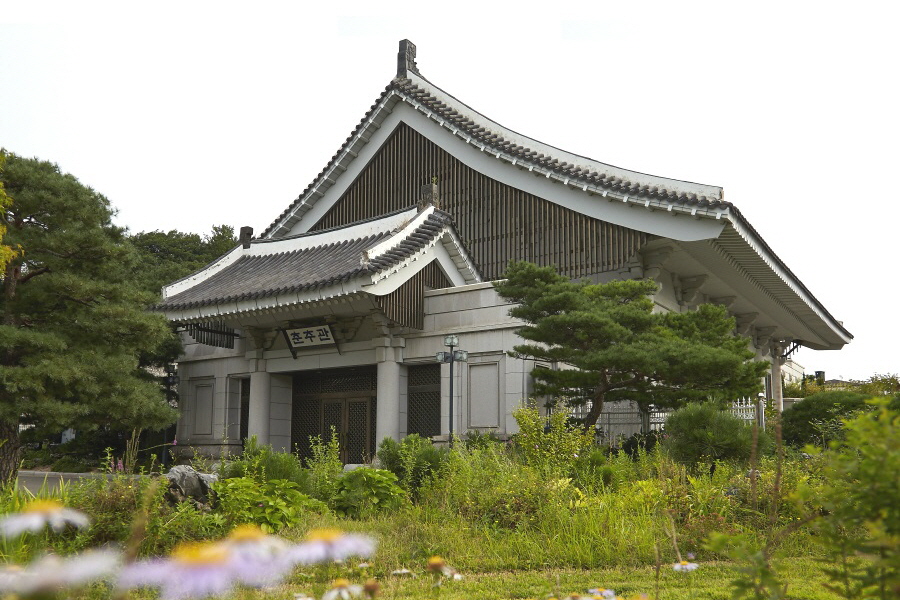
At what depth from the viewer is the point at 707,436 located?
34.1ft

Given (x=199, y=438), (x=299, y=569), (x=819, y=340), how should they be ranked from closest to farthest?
1. (x=299, y=569)
2. (x=199, y=438)
3. (x=819, y=340)

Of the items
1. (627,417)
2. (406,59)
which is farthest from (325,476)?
(406,59)

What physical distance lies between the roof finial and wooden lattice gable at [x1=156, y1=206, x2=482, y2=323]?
5.79m

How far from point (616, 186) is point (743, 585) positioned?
1430 centimetres

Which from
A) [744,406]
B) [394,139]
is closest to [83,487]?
[744,406]

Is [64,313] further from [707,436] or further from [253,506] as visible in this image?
[707,436]

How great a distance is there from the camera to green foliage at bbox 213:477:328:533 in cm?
753

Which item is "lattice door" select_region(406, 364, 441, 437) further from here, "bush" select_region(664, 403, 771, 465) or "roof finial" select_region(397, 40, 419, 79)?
"roof finial" select_region(397, 40, 419, 79)

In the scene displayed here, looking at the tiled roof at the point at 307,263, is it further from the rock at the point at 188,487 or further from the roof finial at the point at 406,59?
the rock at the point at 188,487

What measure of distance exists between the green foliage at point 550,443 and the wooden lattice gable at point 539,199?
616 cm

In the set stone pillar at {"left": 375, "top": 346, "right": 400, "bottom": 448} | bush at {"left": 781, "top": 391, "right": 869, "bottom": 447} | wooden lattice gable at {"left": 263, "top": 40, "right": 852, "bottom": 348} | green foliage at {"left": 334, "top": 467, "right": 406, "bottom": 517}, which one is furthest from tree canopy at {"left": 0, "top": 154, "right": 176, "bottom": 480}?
bush at {"left": 781, "top": 391, "right": 869, "bottom": 447}

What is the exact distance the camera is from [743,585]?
2.93m

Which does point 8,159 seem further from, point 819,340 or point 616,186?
point 819,340

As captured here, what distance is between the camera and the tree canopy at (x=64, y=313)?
1344 cm
